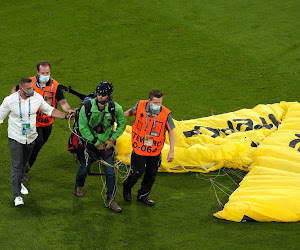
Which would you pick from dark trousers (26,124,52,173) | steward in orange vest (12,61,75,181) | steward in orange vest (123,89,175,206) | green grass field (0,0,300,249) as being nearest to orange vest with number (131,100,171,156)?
steward in orange vest (123,89,175,206)

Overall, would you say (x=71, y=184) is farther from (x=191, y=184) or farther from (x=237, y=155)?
(x=237, y=155)

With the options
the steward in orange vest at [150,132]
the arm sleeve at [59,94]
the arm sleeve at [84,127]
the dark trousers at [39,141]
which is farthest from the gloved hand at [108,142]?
the dark trousers at [39,141]

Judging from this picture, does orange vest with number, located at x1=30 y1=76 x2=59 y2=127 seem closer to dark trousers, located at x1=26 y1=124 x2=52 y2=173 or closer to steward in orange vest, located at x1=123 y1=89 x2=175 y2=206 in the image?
dark trousers, located at x1=26 y1=124 x2=52 y2=173

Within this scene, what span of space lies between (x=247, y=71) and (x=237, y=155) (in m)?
3.61

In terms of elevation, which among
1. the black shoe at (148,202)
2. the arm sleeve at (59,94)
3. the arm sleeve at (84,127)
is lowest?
the black shoe at (148,202)

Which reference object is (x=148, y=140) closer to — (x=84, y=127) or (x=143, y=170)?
(x=143, y=170)

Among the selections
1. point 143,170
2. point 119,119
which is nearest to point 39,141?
point 119,119

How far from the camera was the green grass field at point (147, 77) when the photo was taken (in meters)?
5.73

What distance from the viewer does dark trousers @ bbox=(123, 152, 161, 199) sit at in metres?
6.16

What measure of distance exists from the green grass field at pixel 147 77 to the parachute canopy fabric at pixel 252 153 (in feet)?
0.58

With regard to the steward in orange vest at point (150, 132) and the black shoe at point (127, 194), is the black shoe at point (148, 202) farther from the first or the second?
the steward in orange vest at point (150, 132)

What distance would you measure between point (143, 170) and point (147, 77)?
4162mm

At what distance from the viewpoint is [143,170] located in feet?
20.3

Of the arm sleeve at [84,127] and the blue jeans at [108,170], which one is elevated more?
the arm sleeve at [84,127]
